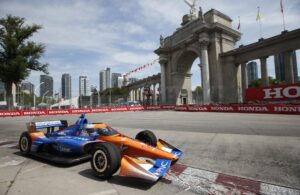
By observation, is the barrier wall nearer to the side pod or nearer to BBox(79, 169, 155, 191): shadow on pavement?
the side pod

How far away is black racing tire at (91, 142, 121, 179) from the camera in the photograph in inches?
183

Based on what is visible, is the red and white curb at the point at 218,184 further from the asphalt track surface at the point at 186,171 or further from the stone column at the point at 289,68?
the stone column at the point at 289,68

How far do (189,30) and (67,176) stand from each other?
4697 centimetres

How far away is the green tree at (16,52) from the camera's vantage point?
107ft

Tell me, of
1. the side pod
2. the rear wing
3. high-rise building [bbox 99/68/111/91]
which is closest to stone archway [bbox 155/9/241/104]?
the rear wing

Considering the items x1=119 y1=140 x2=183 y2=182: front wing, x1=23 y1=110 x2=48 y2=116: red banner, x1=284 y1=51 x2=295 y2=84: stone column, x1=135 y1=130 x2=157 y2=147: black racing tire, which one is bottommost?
x1=119 y1=140 x2=183 y2=182: front wing

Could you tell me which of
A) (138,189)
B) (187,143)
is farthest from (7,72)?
(138,189)

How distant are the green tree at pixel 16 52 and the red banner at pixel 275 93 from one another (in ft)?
109

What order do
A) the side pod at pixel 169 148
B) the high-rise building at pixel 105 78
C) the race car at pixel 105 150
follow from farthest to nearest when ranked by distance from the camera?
the high-rise building at pixel 105 78 → the side pod at pixel 169 148 → the race car at pixel 105 150

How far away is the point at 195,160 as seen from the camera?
602cm

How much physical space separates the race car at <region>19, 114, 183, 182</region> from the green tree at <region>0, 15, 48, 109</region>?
98.4ft

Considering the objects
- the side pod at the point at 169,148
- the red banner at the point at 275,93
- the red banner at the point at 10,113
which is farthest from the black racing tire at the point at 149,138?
the red banner at the point at 10,113

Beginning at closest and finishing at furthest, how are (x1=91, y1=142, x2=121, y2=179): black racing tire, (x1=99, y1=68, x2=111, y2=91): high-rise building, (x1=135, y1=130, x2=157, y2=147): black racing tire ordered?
1. (x1=91, y1=142, x2=121, y2=179): black racing tire
2. (x1=135, y1=130, x2=157, y2=147): black racing tire
3. (x1=99, y1=68, x2=111, y2=91): high-rise building

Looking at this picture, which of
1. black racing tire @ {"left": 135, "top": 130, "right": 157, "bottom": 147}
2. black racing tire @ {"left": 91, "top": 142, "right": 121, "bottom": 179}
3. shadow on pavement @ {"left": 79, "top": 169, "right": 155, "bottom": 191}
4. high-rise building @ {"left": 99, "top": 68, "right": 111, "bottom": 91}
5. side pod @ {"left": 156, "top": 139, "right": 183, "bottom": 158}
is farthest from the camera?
high-rise building @ {"left": 99, "top": 68, "right": 111, "bottom": 91}
